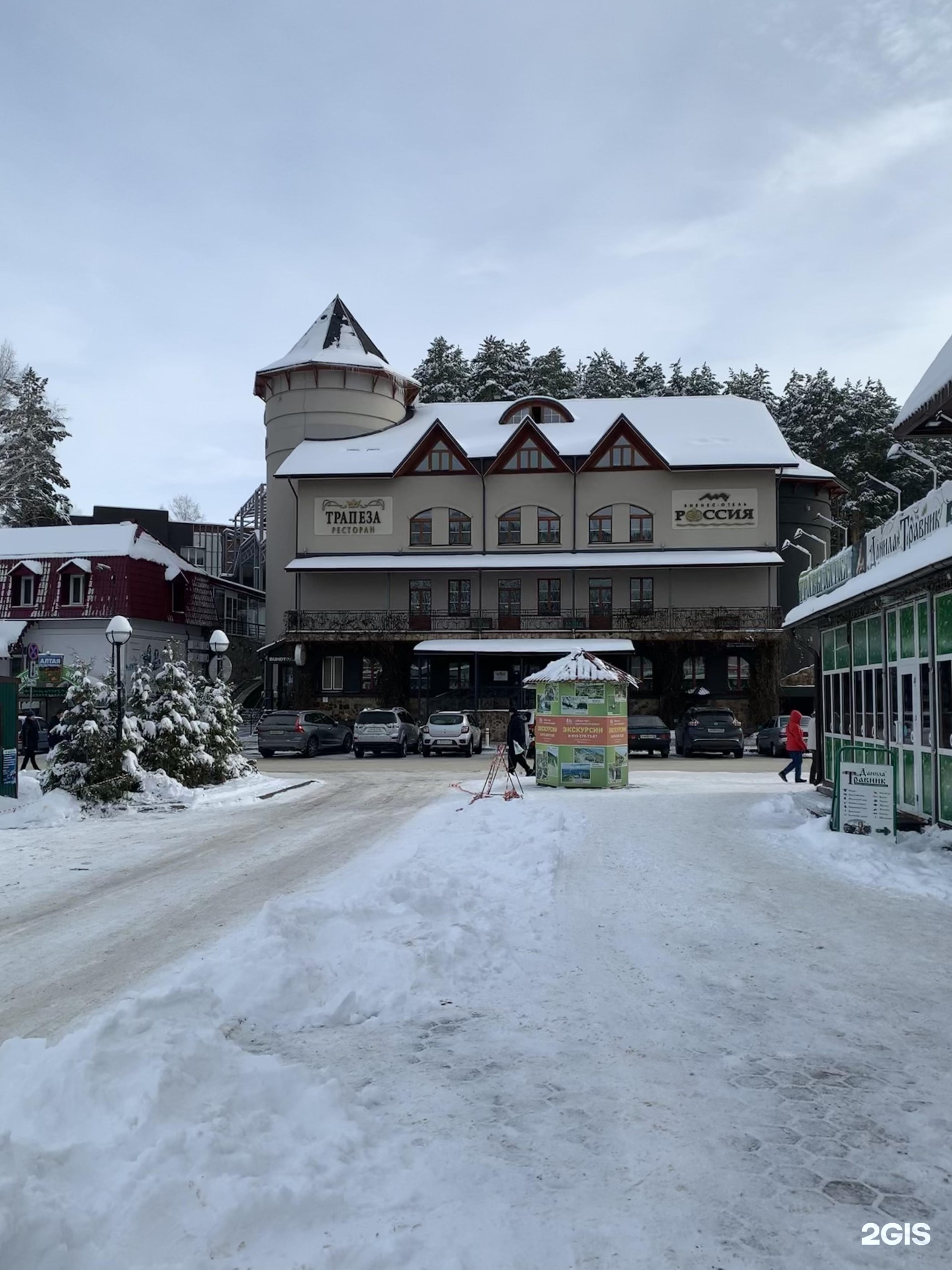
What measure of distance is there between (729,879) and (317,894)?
4.19 m

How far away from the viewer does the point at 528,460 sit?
49.1 m

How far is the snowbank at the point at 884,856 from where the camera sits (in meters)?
10.1

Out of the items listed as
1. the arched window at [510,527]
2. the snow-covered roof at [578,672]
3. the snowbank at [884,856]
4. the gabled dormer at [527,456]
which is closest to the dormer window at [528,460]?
the gabled dormer at [527,456]

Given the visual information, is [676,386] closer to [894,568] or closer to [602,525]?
[602,525]

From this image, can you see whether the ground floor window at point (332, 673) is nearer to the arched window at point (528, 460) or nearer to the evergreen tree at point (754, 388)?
the arched window at point (528, 460)

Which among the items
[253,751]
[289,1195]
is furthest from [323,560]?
[289,1195]

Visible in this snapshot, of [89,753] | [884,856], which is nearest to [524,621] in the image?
[89,753]

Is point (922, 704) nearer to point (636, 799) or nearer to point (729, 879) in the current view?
point (729, 879)

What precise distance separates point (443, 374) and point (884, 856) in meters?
69.5

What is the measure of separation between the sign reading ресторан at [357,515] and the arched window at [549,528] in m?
7.22

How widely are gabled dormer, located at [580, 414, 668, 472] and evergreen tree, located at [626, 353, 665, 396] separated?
30.6m

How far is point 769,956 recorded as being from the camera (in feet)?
24.1

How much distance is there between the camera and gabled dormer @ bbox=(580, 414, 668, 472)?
47.8m

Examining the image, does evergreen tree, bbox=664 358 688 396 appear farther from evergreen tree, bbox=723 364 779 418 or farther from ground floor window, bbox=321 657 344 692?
ground floor window, bbox=321 657 344 692
